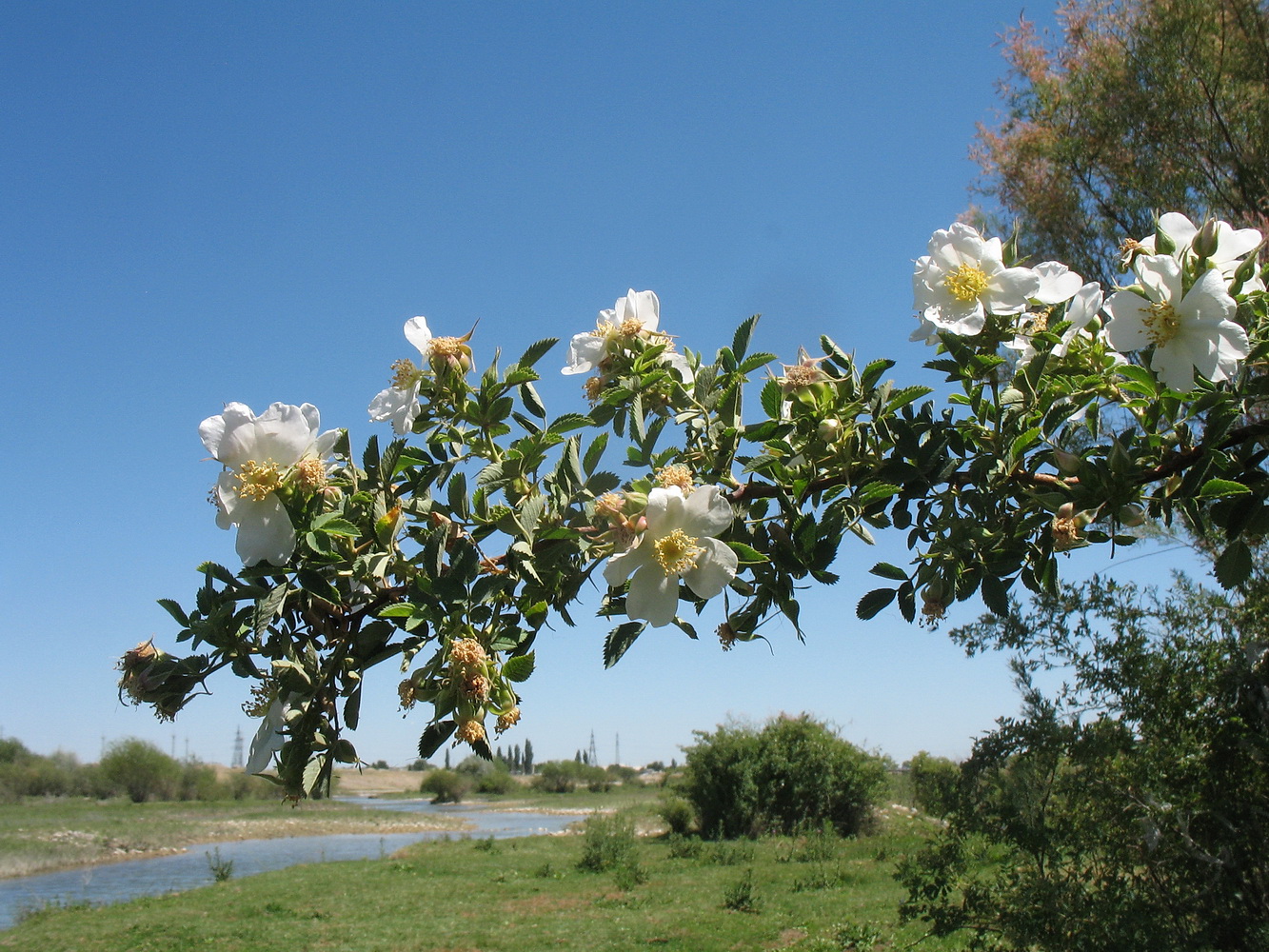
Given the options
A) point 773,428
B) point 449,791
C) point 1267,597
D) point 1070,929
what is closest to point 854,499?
point 773,428

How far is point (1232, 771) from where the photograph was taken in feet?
12.5

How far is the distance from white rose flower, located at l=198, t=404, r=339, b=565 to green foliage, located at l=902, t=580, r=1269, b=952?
3.63m

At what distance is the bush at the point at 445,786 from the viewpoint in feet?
141

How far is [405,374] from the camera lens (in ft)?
3.66

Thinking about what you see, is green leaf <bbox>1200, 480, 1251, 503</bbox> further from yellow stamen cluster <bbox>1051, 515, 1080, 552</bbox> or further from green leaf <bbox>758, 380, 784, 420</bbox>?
green leaf <bbox>758, 380, 784, 420</bbox>

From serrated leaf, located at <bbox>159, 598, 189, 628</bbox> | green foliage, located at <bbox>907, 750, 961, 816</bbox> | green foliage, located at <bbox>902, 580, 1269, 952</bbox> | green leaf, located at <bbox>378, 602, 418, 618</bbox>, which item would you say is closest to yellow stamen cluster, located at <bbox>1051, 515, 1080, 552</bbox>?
green leaf, located at <bbox>378, 602, 418, 618</bbox>

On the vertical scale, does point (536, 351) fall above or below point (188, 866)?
above

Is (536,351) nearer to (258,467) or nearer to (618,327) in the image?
(618,327)

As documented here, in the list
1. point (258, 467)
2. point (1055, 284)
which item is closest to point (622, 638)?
point (258, 467)

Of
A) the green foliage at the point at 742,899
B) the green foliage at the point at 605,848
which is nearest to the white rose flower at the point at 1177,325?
the green foliage at the point at 742,899

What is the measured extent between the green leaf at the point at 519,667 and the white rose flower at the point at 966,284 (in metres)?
0.68

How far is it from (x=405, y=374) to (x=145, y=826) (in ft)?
92.8

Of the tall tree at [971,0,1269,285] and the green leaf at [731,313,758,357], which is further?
the tall tree at [971,0,1269,285]

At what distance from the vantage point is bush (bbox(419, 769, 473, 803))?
1694 inches
